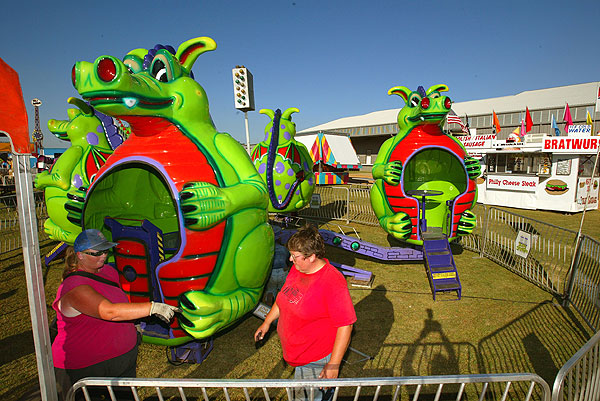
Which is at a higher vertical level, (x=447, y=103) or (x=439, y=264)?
(x=447, y=103)

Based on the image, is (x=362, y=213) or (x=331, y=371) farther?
(x=362, y=213)

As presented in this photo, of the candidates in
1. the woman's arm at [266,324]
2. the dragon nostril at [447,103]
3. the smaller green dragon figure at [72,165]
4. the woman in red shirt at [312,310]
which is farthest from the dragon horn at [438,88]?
the smaller green dragon figure at [72,165]

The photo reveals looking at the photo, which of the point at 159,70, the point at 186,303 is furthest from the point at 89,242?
the point at 159,70

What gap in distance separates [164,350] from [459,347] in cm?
358

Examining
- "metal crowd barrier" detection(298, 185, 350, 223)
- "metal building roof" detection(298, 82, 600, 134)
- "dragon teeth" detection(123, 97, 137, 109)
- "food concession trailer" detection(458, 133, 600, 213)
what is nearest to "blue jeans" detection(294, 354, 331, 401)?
"dragon teeth" detection(123, 97, 137, 109)

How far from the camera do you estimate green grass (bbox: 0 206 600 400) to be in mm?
3762

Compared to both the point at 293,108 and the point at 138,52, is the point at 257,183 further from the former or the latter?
the point at 293,108

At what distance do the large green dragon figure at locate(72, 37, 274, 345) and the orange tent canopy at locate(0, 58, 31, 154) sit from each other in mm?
976

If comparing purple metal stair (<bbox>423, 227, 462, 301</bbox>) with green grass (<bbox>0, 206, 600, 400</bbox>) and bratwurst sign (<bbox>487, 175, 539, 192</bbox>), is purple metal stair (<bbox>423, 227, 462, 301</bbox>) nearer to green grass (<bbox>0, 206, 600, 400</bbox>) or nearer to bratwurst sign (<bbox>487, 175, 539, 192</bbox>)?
green grass (<bbox>0, 206, 600, 400</bbox>)

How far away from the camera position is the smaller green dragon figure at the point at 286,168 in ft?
23.8

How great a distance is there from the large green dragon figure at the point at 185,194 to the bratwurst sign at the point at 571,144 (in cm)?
1276

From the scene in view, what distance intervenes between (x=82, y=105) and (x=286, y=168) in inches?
154

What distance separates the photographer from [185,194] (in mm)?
2711

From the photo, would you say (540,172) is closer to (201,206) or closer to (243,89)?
(243,89)
